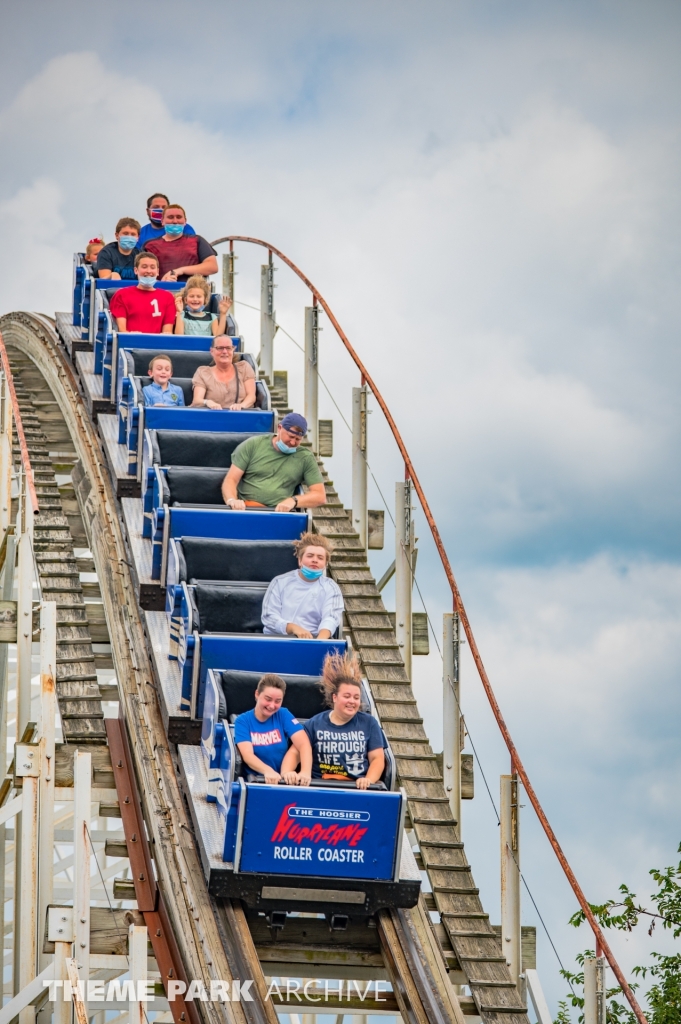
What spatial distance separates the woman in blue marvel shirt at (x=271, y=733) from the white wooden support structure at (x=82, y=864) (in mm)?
826

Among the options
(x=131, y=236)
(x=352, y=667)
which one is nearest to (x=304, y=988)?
(x=352, y=667)

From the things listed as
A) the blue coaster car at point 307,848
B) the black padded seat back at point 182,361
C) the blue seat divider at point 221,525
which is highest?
the black padded seat back at point 182,361

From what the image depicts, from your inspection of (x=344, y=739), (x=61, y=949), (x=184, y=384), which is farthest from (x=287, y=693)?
(x=184, y=384)

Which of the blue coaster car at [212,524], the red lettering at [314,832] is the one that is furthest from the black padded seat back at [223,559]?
the red lettering at [314,832]

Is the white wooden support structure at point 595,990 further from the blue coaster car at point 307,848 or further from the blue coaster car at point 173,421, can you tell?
the blue coaster car at point 173,421

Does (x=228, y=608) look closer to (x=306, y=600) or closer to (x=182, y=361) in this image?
(x=306, y=600)

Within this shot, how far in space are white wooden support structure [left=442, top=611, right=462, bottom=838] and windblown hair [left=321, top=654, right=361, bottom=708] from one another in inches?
46.9

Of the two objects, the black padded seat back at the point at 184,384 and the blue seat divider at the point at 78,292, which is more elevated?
the blue seat divider at the point at 78,292

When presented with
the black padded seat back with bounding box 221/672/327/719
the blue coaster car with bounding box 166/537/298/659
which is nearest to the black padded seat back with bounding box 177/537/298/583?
the blue coaster car with bounding box 166/537/298/659

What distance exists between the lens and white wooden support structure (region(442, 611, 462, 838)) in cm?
870

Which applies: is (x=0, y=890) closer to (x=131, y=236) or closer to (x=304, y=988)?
(x=304, y=988)

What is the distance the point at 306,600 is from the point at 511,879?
5.75 feet

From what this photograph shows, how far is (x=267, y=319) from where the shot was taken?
15.4m

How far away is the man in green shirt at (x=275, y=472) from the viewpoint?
959 centimetres
